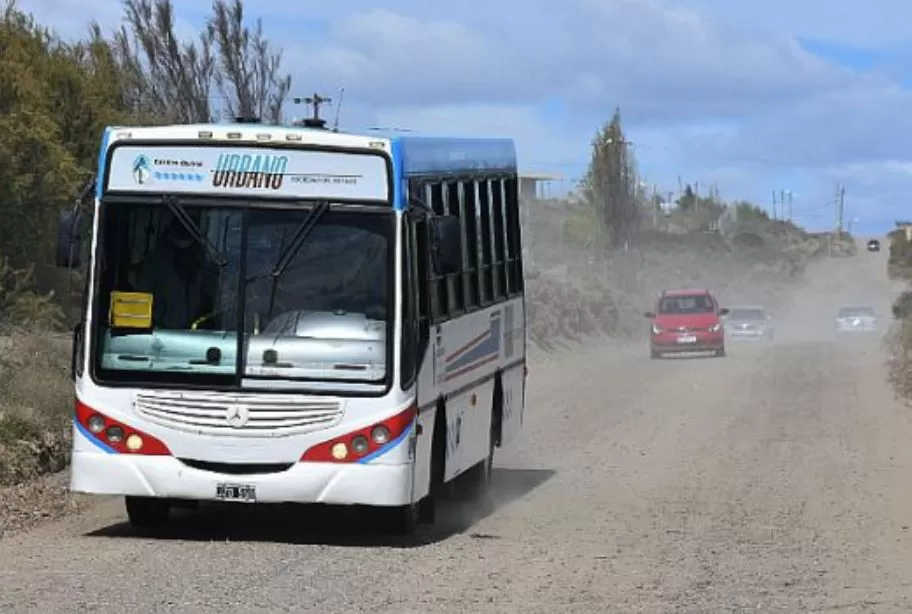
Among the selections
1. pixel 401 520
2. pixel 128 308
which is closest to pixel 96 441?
pixel 128 308

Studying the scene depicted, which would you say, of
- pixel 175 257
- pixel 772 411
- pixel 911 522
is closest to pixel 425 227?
pixel 175 257

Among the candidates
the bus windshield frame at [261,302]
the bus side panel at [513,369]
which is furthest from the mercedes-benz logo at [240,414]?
the bus side panel at [513,369]

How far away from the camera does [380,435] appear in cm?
1252

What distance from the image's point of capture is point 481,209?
16.0m

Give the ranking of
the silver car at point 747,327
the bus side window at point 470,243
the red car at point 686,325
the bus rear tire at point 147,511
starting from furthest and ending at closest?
the silver car at point 747,327
the red car at point 686,325
the bus side window at point 470,243
the bus rear tire at point 147,511

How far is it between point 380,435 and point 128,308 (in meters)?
2.04

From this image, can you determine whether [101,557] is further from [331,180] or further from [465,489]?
[465,489]

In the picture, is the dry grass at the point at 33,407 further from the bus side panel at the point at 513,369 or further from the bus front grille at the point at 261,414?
the bus side panel at the point at 513,369

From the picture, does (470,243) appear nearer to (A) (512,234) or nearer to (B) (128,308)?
(A) (512,234)

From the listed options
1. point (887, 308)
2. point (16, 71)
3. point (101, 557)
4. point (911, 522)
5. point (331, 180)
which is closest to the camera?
point (101, 557)

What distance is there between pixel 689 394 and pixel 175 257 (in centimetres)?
1905

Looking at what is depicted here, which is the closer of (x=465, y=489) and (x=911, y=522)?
(x=911, y=522)

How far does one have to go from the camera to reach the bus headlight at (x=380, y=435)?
12.5 meters

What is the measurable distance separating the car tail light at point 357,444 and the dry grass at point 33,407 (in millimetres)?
4730
